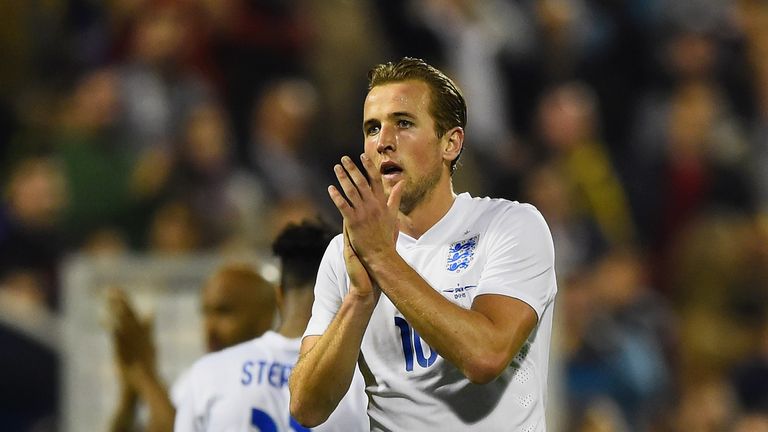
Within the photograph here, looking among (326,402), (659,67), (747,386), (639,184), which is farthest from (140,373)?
(659,67)

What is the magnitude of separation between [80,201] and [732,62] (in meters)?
5.40

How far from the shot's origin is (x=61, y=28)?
30.5ft

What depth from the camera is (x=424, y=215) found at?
351cm

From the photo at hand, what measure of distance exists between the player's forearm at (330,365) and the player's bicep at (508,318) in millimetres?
273

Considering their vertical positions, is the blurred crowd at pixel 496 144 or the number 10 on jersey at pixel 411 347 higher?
the blurred crowd at pixel 496 144

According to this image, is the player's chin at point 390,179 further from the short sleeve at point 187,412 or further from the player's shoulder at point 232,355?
the short sleeve at point 187,412

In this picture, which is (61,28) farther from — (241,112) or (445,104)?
(445,104)

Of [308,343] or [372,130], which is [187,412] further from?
[372,130]

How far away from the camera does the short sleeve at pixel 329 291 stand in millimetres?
3445

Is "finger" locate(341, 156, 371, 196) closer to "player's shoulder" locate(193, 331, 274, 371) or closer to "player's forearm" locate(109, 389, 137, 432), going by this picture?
"player's shoulder" locate(193, 331, 274, 371)

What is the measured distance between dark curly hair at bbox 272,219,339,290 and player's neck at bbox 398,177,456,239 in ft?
3.21

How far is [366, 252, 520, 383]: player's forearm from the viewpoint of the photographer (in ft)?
9.89

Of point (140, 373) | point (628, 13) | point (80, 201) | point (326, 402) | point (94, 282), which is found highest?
point (628, 13)

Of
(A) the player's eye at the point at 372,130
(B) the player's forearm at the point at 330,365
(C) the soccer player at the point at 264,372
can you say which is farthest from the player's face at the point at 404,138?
(C) the soccer player at the point at 264,372
